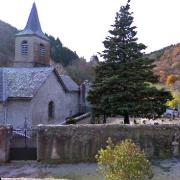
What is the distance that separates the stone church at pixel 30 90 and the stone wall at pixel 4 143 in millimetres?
7944

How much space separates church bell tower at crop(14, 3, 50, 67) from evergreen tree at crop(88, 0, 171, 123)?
36.5 ft

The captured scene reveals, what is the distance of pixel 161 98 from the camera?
2523 centimetres

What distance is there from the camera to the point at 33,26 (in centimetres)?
3703

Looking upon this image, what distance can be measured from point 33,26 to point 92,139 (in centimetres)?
2240

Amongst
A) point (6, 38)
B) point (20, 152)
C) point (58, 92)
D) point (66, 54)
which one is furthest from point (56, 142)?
point (6, 38)

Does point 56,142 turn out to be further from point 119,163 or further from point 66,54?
point 66,54

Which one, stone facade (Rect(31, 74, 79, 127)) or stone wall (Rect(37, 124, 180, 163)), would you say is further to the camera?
stone facade (Rect(31, 74, 79, 127))

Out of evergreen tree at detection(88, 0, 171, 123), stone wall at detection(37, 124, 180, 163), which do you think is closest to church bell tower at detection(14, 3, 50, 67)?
evergreen tree at detection(88, 0, 171, 123)

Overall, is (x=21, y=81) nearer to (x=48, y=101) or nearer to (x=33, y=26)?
(x=48, y=101)

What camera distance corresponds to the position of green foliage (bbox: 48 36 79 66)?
3105 inches

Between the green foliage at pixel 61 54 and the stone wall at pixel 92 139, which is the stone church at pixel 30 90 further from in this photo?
the green foliage at pixel 61 54

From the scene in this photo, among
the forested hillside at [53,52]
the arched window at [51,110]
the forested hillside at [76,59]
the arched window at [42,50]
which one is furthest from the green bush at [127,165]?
the forested hillside at [53,52]

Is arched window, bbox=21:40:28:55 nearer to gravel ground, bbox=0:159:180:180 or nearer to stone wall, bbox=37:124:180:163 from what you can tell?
stone wall, bbox=37:124:180:163

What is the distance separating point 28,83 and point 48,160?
34.2 feet
